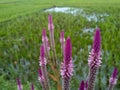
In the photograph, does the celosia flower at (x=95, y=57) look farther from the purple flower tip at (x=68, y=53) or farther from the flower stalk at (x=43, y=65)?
the flower stalk at (x=43, y=65)

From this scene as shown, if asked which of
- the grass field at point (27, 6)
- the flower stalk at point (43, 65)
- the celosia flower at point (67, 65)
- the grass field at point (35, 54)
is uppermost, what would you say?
the celosia flower at point (67, 65)

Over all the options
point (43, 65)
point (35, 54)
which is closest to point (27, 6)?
point (35, 54)

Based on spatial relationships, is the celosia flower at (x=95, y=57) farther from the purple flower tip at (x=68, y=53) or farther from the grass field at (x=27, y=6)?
the grass field at (x=27, y=6)

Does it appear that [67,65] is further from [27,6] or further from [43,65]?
[27,6]

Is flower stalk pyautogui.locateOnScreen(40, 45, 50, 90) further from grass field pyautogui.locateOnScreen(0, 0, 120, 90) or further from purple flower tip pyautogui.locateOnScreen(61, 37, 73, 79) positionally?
grass field pyautogui.locateOnScreen(0, 0, 120, 90)

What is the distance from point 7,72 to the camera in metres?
5.66

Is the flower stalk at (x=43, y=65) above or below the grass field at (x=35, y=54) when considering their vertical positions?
above

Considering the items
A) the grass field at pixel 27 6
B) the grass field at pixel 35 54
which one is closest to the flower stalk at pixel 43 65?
the grass field at pixel 35 54

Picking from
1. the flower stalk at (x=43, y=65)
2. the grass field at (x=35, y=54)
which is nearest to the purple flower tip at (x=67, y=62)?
the flower stalk at (x=43, y=65)

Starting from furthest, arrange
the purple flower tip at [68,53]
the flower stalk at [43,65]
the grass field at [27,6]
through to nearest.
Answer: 1. the grass field at [27,6]
2. the flower stalk at [43,65]
3. the purple flower tip at [68,53]

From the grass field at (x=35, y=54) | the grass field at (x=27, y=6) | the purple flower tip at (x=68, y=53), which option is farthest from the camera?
the grass field at (x=27, y=6)

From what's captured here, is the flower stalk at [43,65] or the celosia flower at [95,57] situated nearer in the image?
the celosia flower at [95,57]

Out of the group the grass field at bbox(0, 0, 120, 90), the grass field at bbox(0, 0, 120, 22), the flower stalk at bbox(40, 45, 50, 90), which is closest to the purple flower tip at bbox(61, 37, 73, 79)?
the flower stalk at bbox(40, 45, 50, 90)

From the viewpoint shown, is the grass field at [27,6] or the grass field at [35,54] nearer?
the grass field at [35,54]
